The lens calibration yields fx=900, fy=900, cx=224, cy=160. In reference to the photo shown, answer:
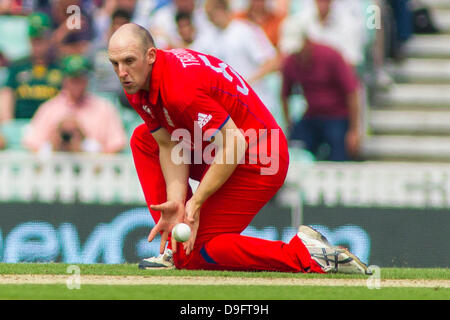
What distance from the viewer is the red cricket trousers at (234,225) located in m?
6.07

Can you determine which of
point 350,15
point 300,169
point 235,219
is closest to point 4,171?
point 300,169

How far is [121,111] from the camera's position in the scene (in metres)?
11.8

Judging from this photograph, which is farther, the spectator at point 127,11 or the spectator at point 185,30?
the spectator at point 127,11

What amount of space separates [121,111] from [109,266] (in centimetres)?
538

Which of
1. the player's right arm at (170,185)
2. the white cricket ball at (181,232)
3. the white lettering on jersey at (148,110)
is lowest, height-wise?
the white cricket ball at (181,232)

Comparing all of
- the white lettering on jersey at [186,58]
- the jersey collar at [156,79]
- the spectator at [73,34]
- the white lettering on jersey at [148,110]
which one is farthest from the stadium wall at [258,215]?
the jersey collar at [156,79]

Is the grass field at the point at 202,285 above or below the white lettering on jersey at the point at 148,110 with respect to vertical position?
below

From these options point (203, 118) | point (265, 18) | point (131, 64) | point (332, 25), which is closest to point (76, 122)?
point (265, 18)

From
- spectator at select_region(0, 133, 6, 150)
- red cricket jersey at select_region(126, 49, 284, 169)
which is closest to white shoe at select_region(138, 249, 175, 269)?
red cricket jersey at select_region(126, 49, 284, 169)

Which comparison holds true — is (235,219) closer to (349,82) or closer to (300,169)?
(300,169)

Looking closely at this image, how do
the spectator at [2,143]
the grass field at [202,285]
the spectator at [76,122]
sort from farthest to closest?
the spectator at [2,143] < the spectator at [76,122] < the grass field at [202,285]

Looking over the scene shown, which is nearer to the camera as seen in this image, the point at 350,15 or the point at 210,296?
the point at 210,296

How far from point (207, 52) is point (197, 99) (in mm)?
6351

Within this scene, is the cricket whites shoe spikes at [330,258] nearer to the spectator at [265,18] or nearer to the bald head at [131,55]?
the bald head at [131,55]
